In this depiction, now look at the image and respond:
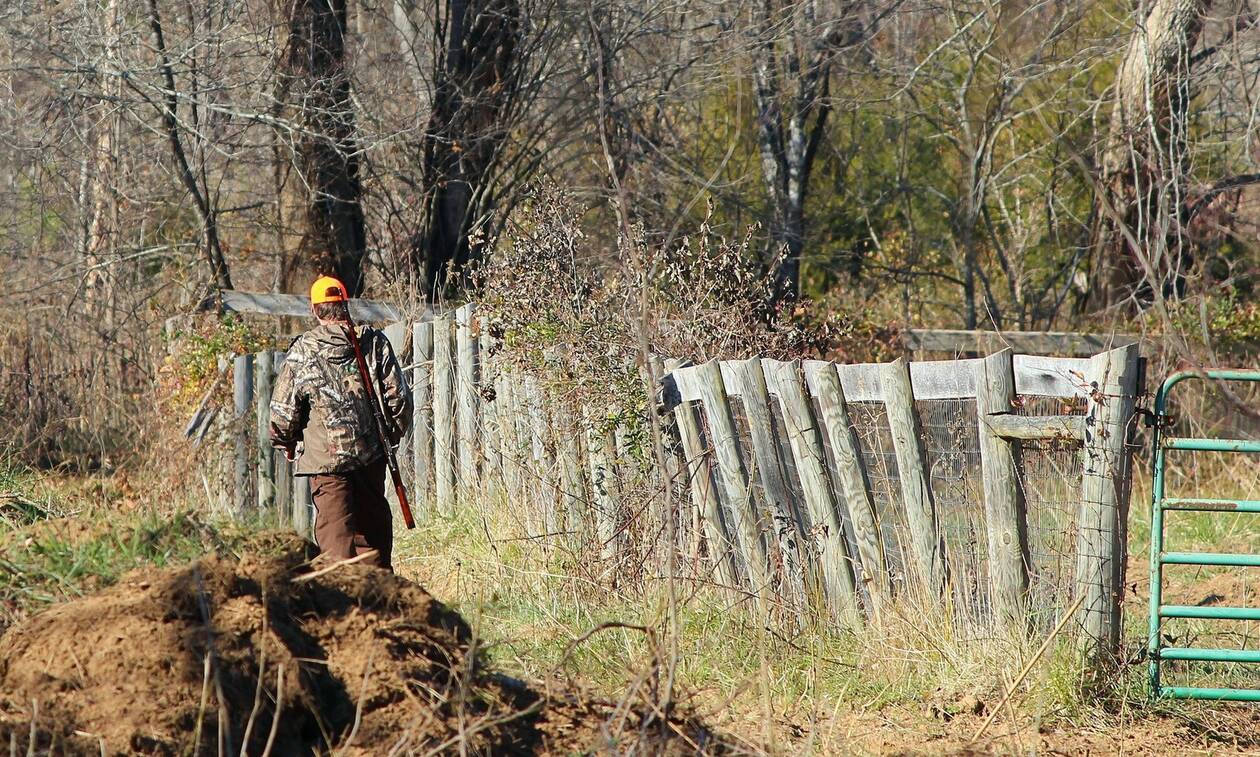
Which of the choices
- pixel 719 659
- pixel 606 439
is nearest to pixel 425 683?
pixel 719 659

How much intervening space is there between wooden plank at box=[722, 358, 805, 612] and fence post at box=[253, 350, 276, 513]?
505 cm

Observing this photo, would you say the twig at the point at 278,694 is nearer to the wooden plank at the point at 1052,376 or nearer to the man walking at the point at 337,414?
the man walking at the point at 337,414

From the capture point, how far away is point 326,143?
1247 cm

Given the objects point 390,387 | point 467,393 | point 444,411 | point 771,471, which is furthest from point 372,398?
point 444,411

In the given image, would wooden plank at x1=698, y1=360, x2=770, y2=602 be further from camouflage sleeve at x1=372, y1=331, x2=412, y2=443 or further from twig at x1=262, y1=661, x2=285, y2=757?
twig at x1=262, y1=661, x2=285, y2=757

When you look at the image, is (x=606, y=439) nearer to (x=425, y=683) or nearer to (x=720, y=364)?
(x=720, y=364)

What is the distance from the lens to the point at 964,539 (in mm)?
5098

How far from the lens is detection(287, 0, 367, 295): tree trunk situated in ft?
39.7

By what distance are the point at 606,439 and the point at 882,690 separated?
199 centimetres

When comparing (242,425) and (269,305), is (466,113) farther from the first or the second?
(242,425)

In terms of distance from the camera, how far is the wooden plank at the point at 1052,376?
15.4 ft

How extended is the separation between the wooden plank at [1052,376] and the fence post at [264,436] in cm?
628

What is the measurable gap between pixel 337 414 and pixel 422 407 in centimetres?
280

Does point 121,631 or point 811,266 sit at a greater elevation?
point 811,266
